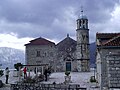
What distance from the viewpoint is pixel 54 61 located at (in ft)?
199

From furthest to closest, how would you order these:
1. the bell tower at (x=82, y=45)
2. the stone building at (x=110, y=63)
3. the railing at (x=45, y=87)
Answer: the bell tower at (x=82, y=45)
the stone building at (x=110, y=63)
the railing at (x=45, y=87)

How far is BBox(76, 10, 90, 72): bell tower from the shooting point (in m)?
59.9

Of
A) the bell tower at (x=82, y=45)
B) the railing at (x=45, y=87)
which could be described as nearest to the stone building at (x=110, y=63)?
the railing at (x=45, y=87)

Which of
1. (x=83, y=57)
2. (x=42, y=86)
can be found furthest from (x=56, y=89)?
(x=83, y=57)

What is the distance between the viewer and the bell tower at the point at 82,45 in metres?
59.9

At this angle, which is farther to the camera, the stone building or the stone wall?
the stone wall

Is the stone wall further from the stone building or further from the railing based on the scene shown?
the railing

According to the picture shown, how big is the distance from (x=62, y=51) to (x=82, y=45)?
170 inches

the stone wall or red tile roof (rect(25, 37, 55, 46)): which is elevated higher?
red tile roof (rect(25, 37, 55, 46))

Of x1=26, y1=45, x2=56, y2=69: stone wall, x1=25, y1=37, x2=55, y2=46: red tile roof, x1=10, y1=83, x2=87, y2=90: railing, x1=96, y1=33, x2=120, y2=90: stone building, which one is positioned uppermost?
x1=25, y1=37, x2=55, y2=46: red tile roof

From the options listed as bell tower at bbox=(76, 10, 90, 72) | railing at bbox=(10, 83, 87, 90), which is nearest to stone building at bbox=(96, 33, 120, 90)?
railing at bbox=(10, 83, 87, 90)

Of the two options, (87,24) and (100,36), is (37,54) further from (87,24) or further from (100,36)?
(100,36)

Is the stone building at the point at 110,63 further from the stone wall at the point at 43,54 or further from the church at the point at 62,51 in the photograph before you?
the stone wall at the point at 43,54

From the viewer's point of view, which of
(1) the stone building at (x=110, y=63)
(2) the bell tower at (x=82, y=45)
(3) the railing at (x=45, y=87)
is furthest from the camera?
(2) the bell tower at (x=82, y=45)
